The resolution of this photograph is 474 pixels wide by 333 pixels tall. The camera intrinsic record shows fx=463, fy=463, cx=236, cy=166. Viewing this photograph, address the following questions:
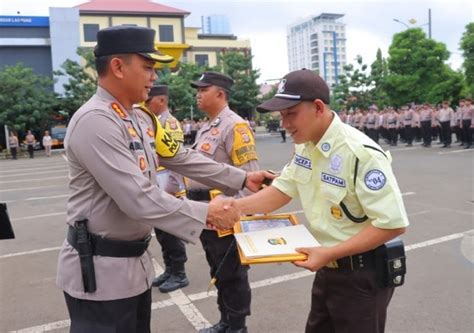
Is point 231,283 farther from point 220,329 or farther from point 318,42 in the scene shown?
point 318,42

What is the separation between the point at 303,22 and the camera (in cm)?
11869

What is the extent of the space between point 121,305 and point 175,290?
2.32m

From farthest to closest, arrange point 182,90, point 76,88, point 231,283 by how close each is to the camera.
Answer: point 182,90 < point 76,88 < point 231,283

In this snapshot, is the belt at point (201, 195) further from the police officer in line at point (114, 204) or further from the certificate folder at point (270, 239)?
the police officer in line at point (114, 204)

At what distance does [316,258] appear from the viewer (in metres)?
1.92

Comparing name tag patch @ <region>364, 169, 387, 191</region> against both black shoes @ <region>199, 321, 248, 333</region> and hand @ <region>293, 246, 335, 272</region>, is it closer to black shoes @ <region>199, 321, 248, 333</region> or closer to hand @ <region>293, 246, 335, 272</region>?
hand @ <region>293, 246, 335, 272</region>

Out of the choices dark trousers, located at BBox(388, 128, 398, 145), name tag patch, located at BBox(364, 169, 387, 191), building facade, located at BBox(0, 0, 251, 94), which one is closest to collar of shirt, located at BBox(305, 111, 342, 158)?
name tag patch, located at BBox(364, 169, 387, 191)

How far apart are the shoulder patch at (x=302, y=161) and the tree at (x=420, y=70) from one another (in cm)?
2656

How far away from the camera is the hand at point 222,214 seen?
7.40 ft

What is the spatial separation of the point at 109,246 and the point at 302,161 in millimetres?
986

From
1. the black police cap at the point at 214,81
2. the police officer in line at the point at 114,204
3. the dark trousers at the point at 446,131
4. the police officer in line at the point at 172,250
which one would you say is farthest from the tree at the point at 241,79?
the police officer in line at the point at 114,204

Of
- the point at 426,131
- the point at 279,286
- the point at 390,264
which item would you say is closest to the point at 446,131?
the point at 426,131

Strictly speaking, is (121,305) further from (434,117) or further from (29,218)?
(434,117)

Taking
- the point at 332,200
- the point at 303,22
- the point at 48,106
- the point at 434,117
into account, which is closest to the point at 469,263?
the point at 332,200
